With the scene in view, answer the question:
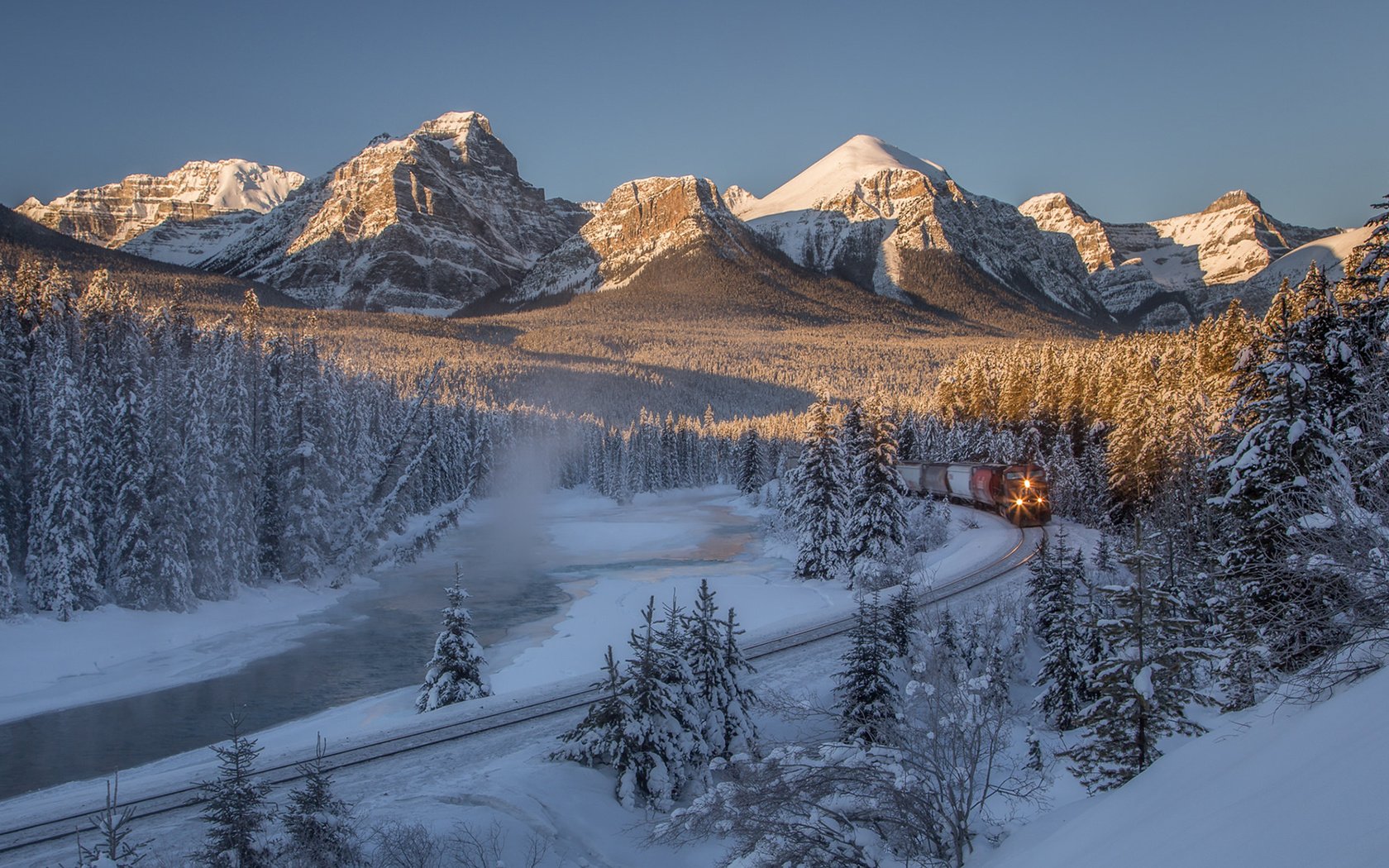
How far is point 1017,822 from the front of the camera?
10117 millimetres

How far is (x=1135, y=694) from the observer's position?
10.4 metres

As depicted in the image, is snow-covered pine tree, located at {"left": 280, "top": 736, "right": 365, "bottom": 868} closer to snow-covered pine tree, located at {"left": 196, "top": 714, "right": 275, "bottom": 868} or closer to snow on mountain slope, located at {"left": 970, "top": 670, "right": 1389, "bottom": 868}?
snow-covered pine tree, located at {"left": 196, "top": 714, "right": 275, "bottom": 868}

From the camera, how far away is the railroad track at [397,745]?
1478 centimetres

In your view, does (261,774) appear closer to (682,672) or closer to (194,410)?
(682,672)

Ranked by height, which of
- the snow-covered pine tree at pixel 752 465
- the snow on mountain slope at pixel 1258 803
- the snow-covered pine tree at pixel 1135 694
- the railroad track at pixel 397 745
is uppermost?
the snow on mountain slope at pixel 1258 803

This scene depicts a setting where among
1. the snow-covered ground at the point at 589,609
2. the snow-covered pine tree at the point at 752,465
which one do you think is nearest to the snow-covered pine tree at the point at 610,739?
the snow-covered ground at the point at 589,609

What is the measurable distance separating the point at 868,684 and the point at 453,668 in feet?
39.6

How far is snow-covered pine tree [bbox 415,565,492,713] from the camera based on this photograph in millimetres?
22547

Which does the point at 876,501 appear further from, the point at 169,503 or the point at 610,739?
the point at 169,503

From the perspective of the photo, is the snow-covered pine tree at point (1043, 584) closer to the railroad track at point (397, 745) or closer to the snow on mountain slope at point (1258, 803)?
the railroad track at point (397, 745)

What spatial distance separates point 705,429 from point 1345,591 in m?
134

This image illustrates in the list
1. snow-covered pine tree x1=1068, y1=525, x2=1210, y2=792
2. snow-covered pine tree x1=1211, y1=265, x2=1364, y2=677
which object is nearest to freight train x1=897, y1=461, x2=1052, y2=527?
snow-covered pine tree x1=1211, y1=265, x2=1364, y2=677

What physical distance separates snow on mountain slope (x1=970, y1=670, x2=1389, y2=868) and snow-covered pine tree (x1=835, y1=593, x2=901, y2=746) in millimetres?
9095

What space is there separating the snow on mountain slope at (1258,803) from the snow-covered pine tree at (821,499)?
3277 centimetres
